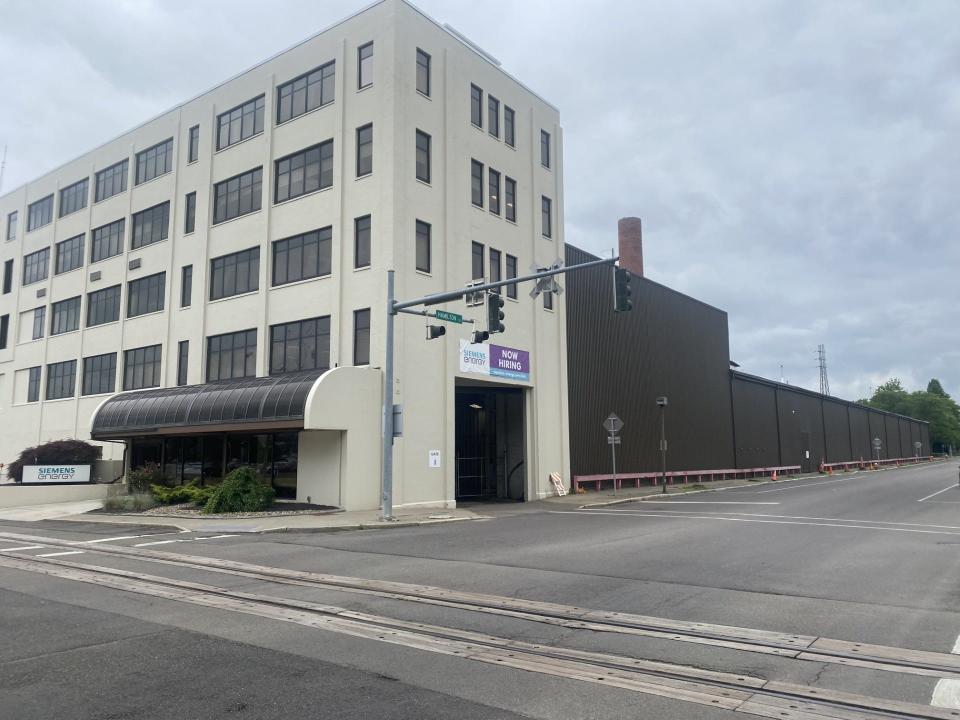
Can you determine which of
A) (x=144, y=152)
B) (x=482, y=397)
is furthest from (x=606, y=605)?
(x=144, y=152)

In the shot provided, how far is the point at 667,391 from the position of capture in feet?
140

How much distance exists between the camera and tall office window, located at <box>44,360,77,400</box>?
39312 mm

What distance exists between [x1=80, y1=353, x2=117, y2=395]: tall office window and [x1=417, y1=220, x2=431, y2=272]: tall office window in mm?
19033

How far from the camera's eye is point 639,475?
3828 centimetres

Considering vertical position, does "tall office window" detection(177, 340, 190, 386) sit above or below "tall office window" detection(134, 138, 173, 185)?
below

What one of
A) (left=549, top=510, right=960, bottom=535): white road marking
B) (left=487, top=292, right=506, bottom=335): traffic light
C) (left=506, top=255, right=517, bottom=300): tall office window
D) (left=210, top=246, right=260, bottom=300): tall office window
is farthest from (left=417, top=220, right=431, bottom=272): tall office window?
(left=549, top=510, right=960, bottom=535): white road marking

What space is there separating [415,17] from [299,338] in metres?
12.6

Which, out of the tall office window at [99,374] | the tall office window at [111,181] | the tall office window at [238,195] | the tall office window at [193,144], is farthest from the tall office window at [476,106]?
the tall office window at [99,374]

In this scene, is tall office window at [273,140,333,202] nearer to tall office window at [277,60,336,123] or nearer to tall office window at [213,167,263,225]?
tall office window at [213,167,263,225]

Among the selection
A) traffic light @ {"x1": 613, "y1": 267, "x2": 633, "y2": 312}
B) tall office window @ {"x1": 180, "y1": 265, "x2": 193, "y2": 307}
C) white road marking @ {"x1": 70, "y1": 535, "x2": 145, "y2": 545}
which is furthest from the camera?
tall office window @ {"x1": 180, "y1": 265, "x2": 193, "y2": 307}

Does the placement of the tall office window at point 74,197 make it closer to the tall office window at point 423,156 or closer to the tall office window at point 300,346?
the tall office window at point 300,346

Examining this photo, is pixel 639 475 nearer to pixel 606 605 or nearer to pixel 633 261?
pixel 633 261

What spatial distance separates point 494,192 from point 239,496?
15385 millimetres

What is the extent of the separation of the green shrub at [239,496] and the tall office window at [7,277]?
100ft
